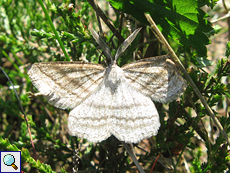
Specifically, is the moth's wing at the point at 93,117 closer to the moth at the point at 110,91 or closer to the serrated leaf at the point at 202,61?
the moth at the point at 110,91

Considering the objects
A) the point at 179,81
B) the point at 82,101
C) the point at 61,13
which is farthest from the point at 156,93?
the point at 61,13

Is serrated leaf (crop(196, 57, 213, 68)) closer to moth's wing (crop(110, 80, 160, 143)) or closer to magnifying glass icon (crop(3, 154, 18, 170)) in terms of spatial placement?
moth's wing (crop(110, 80, 160, 143))

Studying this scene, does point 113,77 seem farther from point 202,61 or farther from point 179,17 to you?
point 202,61

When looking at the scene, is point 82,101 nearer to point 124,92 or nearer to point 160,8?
point 124,92

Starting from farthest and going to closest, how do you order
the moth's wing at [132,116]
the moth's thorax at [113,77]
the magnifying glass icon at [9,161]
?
the magnifying glass icon at [9,161] < the moth's thorax at [113,77] < the moth's wing at [132,116]

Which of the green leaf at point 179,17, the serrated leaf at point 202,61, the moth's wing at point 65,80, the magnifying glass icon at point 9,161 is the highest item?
the green leaf at point 179,17

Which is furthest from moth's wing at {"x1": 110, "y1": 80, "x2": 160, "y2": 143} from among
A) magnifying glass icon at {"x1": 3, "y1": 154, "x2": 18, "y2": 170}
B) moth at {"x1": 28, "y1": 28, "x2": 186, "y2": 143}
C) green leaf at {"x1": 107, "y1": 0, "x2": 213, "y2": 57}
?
magnifying glass icon at {"x1": 3, "y1": 154, "x2": 18, "y2": 170}

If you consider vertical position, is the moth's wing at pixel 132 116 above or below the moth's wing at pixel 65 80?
below

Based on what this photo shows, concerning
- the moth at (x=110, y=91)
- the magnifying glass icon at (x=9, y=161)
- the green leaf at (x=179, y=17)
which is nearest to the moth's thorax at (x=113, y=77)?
the moth at (x=110, y=91)
